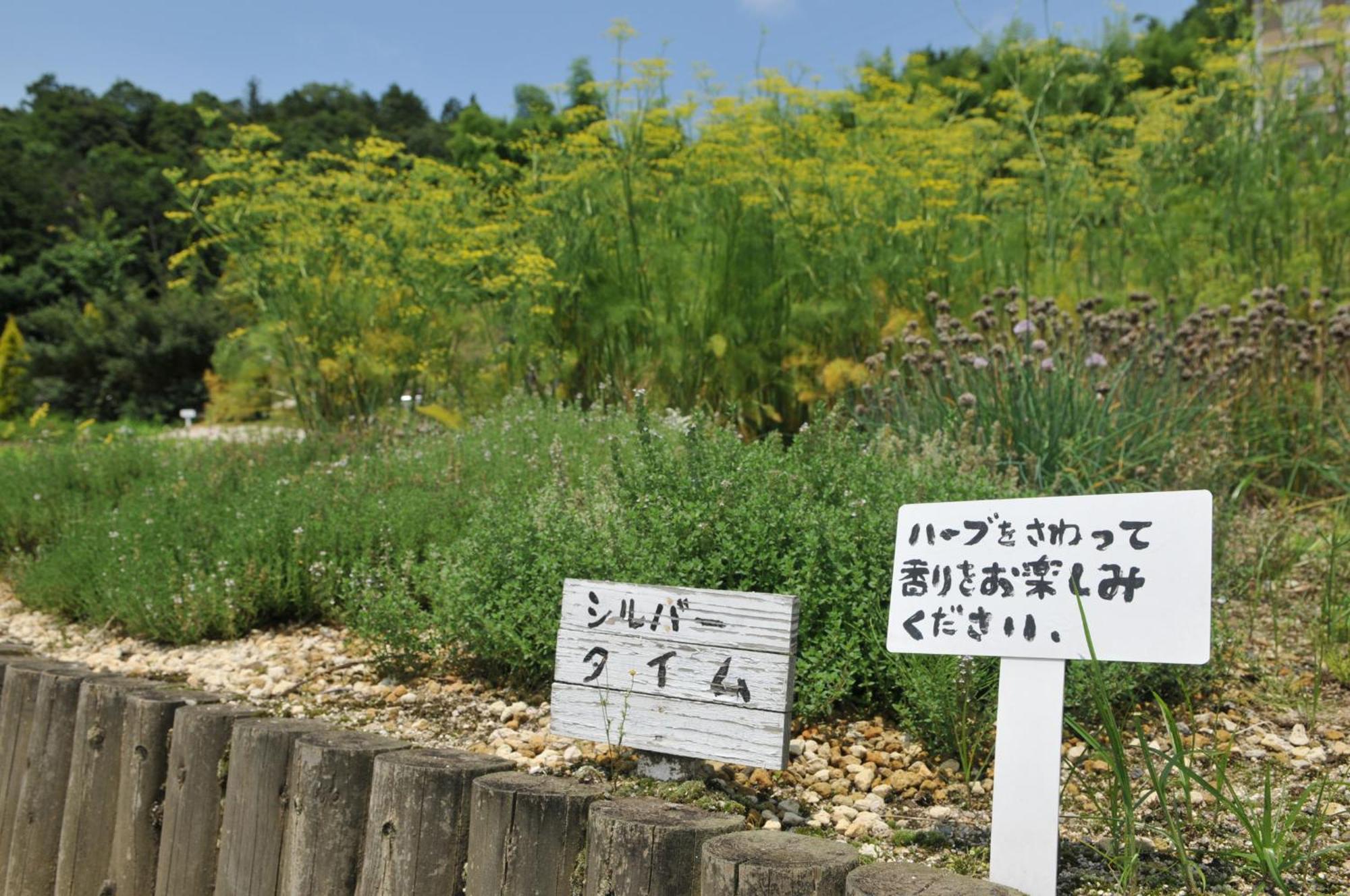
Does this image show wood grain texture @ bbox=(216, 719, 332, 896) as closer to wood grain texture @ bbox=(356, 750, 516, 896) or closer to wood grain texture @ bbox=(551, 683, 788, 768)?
wood grain texture @ bbox=(356, 750, 516, 896)

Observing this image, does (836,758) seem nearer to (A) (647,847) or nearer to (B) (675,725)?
(B) (675,725)

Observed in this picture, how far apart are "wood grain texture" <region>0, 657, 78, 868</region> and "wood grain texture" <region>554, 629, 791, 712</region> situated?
4.94 feet

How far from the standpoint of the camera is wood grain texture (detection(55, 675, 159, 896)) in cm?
263

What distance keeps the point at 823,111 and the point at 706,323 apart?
2.37 meters

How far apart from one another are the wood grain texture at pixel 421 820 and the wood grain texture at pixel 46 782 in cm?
111

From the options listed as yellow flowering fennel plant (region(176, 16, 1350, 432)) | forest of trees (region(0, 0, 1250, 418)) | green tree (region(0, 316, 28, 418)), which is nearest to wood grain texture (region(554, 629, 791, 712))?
yellow flowering fennel plant (region(176, 16, 1350, 432))

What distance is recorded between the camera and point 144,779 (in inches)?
99.6

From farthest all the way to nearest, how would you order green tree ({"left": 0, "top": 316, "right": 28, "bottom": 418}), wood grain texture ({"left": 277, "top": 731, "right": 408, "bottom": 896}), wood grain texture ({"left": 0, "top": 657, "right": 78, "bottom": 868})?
green tree ({"left": 0, "top": 316, "right": 28, "bottom": 418}) → wood grain texture ({"left": 0, "top": 657, "right": 78, "bottom": 868}) → wood grain texture ({"left": 277, "top": 731, "right": 408, "bottom": 896})

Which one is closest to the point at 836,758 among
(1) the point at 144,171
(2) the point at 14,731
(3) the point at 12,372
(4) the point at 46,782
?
(4) the point at 46,782

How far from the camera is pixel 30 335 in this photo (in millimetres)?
26953

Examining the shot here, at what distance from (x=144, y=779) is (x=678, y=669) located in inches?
50.7

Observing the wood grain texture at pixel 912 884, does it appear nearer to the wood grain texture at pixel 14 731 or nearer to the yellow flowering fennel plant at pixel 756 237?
the wood grain texture at pixel 14 731

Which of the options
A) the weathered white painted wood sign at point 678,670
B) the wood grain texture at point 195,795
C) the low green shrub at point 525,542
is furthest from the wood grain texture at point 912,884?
the wood grain texture at point 195,795

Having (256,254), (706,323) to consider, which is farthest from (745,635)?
(256,254)
